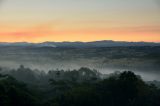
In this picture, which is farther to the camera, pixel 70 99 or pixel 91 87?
pixel 91 87

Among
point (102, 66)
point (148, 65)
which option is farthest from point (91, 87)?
point (102, 66)

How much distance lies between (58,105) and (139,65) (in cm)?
13445

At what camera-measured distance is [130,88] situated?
44.7 metres

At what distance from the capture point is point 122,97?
43.6 m

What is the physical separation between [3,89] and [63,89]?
41.7 feet

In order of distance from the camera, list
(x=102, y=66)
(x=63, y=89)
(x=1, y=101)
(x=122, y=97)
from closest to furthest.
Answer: (x=1, y=101), (x=122, y=97), (x=63, y=89), (x=102, y=66)

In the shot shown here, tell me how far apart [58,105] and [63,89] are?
9350mm

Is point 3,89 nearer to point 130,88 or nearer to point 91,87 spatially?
point 91,87

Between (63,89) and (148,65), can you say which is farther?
(148,65)

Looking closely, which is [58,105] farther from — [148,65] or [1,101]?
[148,65]

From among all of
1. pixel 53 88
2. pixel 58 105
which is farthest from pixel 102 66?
pixel 58 105

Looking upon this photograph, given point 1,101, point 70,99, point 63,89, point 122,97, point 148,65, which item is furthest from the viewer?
point 148,65

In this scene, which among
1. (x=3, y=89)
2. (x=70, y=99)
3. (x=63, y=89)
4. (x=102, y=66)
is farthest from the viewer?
(x=102, y=66)

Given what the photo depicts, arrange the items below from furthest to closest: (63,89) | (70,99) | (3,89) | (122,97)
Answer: (63,89)
(122,97)
(70,99)
(3,89)
